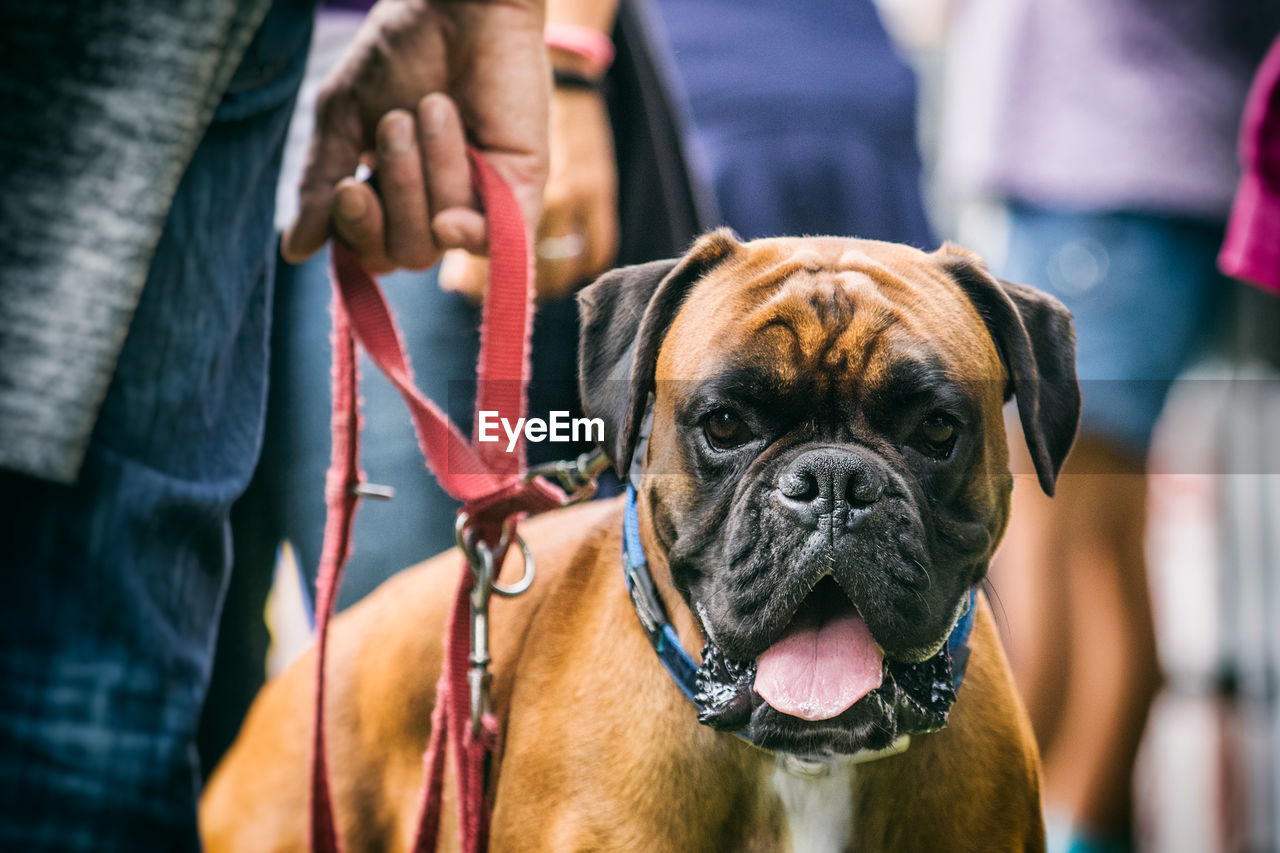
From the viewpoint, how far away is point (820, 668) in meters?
0.69

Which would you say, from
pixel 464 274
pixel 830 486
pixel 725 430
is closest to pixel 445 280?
pixel 464 274

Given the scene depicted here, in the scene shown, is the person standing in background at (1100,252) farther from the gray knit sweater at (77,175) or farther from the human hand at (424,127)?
the gray knit sweater at (77,175)

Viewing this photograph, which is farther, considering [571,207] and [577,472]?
[571,207]

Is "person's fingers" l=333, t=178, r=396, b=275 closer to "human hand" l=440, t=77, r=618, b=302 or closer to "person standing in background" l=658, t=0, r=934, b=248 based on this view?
"human hand" l=440, t=77, r=618, b=302

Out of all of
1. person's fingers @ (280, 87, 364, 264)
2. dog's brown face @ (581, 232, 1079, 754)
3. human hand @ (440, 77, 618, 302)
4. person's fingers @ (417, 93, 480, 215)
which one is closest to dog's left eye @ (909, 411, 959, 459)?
dog's brown face @ (581, 232, 1079, 754)

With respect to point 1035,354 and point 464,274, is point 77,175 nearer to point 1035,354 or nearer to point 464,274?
point 464,274

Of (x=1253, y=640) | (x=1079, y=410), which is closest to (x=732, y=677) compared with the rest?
(x=1079, y=410)

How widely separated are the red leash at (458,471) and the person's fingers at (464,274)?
83mm

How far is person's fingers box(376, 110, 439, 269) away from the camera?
1095mm

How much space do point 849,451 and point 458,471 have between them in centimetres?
39

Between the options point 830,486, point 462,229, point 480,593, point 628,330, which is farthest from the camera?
point 462,229

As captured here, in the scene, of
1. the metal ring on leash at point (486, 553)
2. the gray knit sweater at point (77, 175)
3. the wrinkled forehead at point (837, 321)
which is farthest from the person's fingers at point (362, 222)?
the wrinkled forehead at point (837, 321)

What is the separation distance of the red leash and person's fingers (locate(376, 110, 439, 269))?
0.07 m

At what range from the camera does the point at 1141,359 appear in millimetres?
809
